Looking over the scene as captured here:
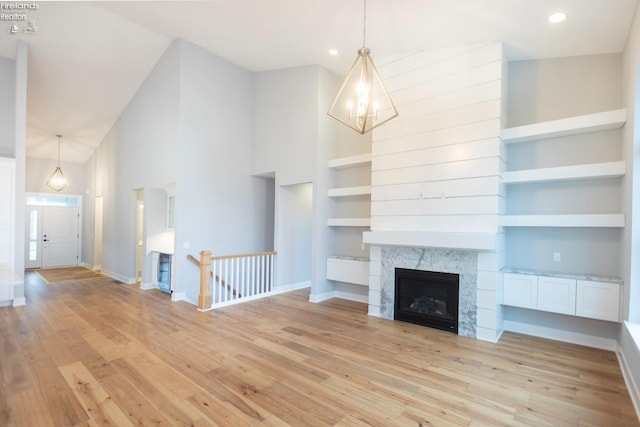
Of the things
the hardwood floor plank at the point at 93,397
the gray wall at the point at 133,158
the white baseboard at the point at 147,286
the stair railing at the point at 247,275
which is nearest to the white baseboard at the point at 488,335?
the stair railing at the point at 247,275

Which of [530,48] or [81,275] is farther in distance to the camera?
[81,275]

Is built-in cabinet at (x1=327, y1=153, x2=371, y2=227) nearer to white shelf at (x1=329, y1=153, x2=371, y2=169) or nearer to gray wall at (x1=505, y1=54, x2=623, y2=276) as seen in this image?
white shelf at (x1=329, y1=153, x2=371, y2=169)

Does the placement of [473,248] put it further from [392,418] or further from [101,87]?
[101,87]

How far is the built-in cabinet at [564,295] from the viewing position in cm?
354

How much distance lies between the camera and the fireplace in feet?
14.3

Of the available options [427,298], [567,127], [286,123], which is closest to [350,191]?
[286,123]

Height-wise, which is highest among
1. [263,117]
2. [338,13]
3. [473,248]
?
[338,13]

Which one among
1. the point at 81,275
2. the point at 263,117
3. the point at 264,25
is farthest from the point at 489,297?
the point at 81,275

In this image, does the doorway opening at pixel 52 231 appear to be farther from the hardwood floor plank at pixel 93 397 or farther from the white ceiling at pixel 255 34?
the hardwood floor plank at pixel 93 397

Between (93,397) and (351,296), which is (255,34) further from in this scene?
(93,397)

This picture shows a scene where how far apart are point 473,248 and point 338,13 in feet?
11.2

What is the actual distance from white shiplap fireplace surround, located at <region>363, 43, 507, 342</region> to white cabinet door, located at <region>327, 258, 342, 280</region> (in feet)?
2.99

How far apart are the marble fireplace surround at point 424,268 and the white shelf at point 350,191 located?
1.03 meters

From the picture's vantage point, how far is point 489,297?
13.3 ft
